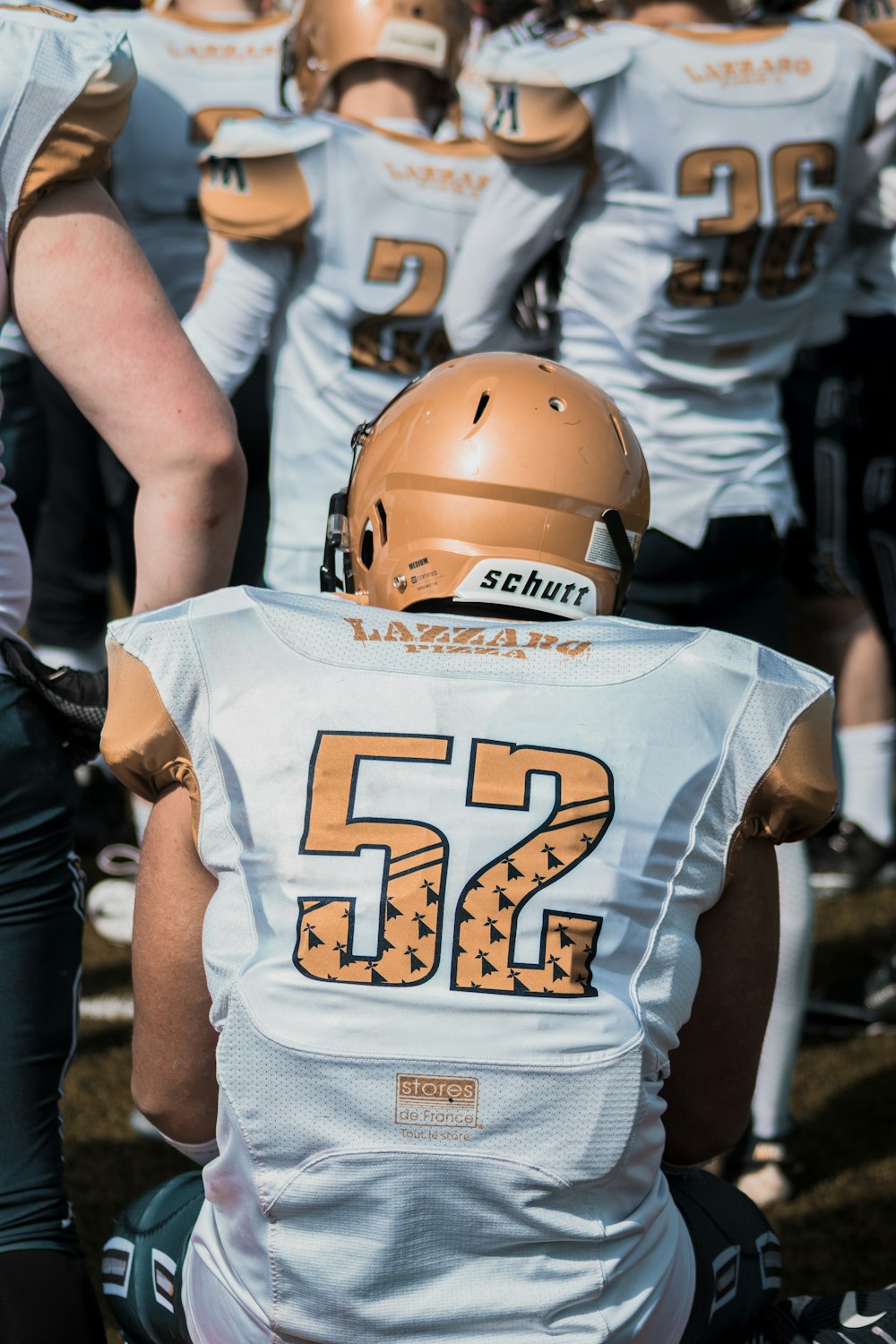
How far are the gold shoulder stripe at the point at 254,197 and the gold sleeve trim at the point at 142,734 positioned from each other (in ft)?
5.87

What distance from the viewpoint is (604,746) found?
5.32 ft

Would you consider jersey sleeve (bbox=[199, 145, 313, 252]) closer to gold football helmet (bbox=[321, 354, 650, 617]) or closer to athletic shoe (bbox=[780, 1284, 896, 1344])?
gold football helmet (bbox=[321, 354, 650, 617])

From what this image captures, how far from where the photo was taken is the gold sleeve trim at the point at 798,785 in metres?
1.70

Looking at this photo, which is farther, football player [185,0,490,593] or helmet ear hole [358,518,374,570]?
football player [185,0,490,593]

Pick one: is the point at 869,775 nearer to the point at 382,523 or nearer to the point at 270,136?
the point at 270,136

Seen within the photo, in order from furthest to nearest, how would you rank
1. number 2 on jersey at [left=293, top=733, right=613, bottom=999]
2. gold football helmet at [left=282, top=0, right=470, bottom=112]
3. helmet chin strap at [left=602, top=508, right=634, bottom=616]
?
gold football helmet at [left=282, top=0, right=470, bottom=112] < helmet chin strap at [left=602, top=508, right=634, bottom=616] < number 2 on jersey at [left=293, top=733, right=613, bottom=999]

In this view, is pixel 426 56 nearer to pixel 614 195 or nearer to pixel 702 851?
pixel 614 195

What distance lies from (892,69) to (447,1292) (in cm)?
275

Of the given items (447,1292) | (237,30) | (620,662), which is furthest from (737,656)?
(237,30)

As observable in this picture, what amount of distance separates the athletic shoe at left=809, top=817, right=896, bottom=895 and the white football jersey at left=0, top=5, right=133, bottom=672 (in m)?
3.49

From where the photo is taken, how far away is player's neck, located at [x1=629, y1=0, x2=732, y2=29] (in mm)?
3268

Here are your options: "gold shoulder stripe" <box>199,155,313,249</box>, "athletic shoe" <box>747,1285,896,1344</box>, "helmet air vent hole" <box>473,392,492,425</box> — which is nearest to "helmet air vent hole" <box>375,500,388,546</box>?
"helmet air vent hole" <box>473,392,492,425</box>

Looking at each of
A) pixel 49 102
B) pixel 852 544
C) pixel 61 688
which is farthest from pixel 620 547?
pixel 852 544

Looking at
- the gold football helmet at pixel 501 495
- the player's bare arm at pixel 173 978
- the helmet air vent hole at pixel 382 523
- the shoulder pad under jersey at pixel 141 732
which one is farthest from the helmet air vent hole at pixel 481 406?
the player's bare arm at pixel 173 978
